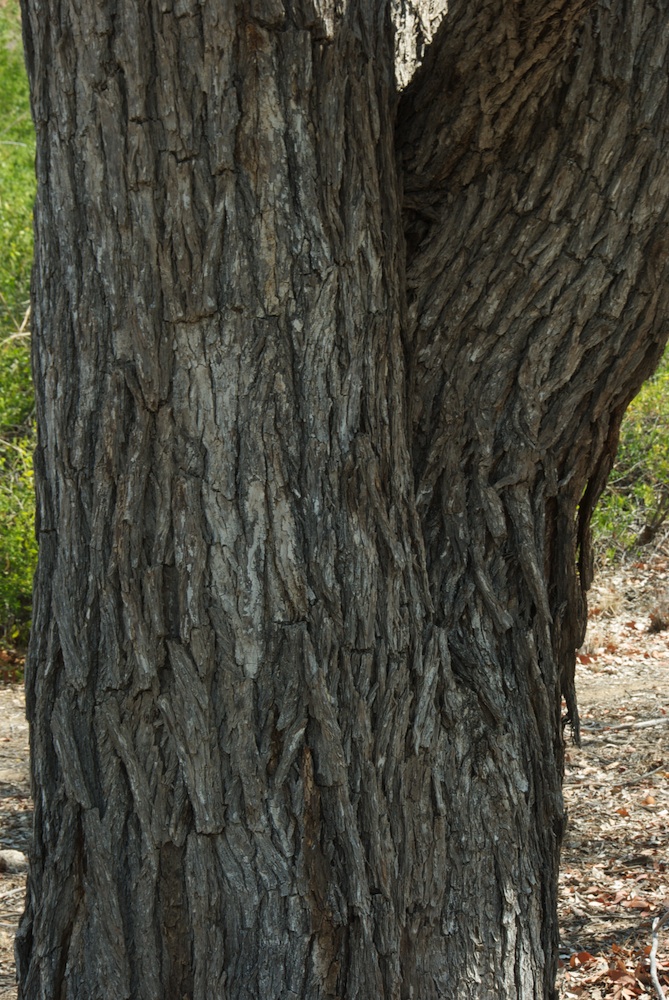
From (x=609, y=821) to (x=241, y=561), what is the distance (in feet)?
9.73

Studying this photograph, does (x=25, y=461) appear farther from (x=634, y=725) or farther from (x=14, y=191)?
(x=634, y=725)

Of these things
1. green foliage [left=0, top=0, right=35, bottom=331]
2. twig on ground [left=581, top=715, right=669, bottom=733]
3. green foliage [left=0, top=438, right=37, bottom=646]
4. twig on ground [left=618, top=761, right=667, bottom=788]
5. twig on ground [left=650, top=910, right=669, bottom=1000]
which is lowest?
twig on ground [left=650, top=910, right=669, bottom=1000]

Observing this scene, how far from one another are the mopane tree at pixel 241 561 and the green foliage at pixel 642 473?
19.5 feet

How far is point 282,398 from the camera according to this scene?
91.1 inches

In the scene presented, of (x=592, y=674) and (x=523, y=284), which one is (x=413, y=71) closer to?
(x=523, y=284)

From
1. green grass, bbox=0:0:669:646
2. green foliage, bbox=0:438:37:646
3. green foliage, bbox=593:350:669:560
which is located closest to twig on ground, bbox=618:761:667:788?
green grass, bbox=0:0:669:646

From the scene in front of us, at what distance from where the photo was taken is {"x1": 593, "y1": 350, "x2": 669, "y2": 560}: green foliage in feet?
27.0

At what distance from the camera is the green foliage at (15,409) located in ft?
23.0

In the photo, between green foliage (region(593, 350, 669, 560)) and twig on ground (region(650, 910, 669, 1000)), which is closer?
twig on ground (region(650, 910, 669, 1000))

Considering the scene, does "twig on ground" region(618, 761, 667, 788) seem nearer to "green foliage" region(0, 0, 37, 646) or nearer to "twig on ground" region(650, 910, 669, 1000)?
→ "twig on ground" region(650, 910, 669, 1000)

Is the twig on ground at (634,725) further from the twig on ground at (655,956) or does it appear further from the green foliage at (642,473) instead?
the green foliage at (642,473)

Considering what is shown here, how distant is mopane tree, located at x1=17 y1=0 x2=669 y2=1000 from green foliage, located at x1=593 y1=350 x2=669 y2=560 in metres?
5.96

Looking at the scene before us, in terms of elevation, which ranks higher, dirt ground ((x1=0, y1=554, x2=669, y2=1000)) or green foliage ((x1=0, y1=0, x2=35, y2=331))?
green foliage ((x1=0, y1=0, x2=35, y2=331))

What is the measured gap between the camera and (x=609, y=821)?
4.48 metres
